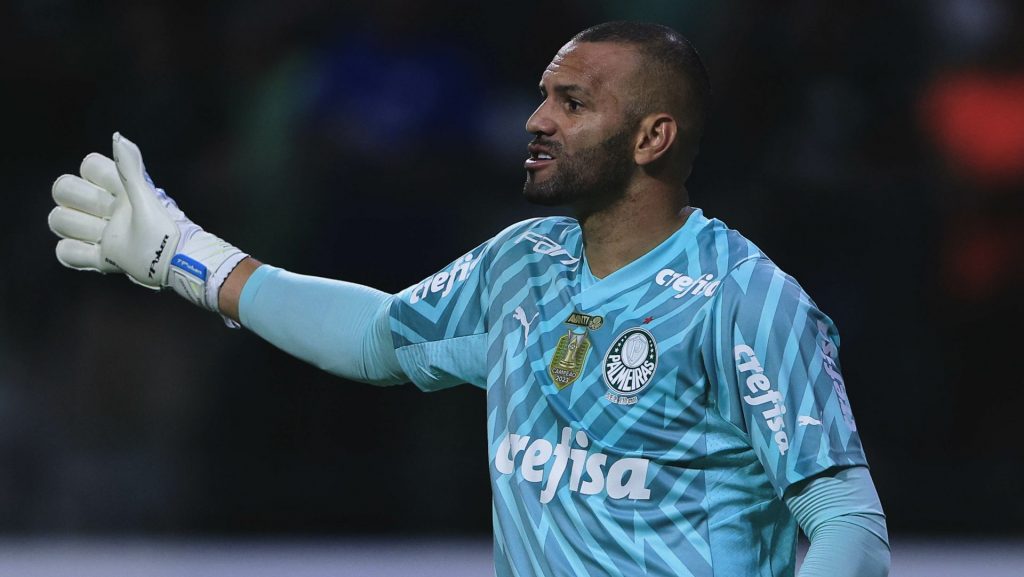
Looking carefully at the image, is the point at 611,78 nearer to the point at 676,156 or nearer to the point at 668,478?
the point at 676,156

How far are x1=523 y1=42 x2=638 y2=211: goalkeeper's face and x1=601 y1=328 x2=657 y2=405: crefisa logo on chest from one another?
0.31 metres

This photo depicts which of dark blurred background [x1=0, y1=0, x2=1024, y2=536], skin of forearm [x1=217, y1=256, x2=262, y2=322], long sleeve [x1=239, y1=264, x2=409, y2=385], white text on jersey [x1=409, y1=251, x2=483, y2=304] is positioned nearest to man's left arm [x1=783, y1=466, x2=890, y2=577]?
white text on jersey [x1=409, y1=251, x2=483, y2=304]

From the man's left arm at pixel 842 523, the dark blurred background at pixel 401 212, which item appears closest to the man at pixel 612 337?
the man's left arm at pixel 842 523

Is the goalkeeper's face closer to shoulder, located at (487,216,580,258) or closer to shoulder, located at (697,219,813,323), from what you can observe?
shoulder, located at (487,216,580,258)

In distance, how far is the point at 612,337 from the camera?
2.33 metres

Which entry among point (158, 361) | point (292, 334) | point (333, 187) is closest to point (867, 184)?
point (333, 187)

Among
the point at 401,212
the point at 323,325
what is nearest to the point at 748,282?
the point at 323,325

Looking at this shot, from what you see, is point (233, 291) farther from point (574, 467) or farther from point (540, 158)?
point (574, 467)

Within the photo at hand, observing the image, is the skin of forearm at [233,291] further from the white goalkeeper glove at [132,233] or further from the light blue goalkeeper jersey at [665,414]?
the light blue goalkeeper jersey at [665,414]

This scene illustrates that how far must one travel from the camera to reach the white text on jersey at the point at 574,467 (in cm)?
224

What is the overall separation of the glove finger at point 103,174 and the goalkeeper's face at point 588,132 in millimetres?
882

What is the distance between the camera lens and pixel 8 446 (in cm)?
500

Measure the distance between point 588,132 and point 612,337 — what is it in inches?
15.4

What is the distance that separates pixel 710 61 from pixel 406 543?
2.39 metres
